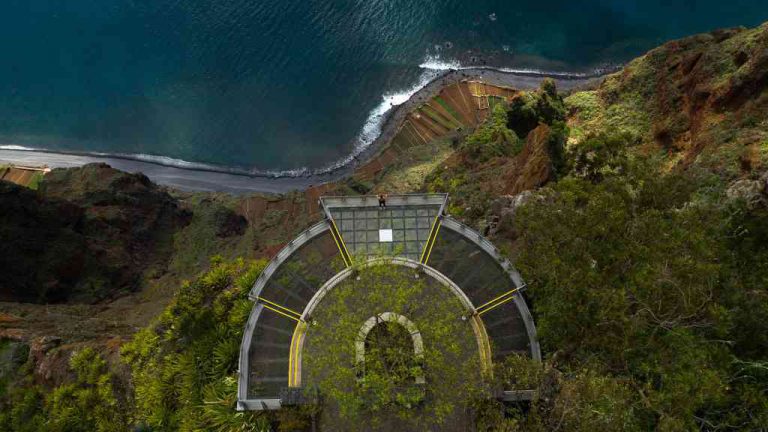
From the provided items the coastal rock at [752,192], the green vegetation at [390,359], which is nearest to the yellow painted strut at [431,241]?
the green vegetation at [390,359]

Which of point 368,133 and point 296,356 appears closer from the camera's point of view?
point 296,356

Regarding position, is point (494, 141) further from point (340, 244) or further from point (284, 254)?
point (284, 254)

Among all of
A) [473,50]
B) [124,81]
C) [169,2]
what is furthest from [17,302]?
[473,50]

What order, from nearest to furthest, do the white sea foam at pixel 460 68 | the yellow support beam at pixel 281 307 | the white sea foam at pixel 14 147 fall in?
1. the yellow support beam at pixel 281 307
2. the white sea foam at pixel 460 68
3. the white sea foam at pixel 14 147

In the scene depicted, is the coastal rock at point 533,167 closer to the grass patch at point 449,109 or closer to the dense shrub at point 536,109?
the dense shrub at point 536,109

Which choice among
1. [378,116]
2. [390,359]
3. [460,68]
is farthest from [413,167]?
[390,359]

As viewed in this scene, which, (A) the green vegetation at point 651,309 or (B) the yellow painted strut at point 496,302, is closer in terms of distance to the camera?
(A) the green vegetation at point 651,309
